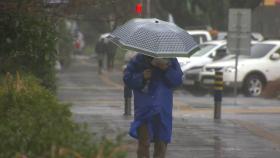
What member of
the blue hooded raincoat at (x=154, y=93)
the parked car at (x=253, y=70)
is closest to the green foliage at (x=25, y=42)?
the blue hooded raincoat at (x=154, y=93)

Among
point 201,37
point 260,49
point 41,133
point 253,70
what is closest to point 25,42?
point 41,133

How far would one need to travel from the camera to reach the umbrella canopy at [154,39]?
895 cm

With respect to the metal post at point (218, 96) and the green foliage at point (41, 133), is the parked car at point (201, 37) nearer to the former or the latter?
the metal post at point (218, 96)

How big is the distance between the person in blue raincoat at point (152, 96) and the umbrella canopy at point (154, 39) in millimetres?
253

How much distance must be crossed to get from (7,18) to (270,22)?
3048cm

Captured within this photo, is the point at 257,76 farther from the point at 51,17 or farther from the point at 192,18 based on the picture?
the point at 192,18

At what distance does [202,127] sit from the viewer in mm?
14641

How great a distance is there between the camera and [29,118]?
7867mm

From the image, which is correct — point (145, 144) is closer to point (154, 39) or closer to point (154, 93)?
point (154, 93)

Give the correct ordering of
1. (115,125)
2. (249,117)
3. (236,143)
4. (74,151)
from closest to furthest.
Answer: (74,151) → (236,143) → (115,125) → (249,117)

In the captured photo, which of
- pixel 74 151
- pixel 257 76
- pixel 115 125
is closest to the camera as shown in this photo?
pixel 74 151

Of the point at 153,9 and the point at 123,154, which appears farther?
the point at 153,9

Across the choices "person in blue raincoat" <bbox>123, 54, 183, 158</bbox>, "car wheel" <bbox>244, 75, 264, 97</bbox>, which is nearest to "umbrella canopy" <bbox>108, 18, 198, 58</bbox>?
"person in blue raincoat" <bbox>123, 54, 183, 158</bbox>

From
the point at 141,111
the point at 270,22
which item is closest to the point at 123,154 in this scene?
the point at 141,111
